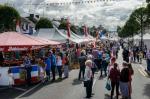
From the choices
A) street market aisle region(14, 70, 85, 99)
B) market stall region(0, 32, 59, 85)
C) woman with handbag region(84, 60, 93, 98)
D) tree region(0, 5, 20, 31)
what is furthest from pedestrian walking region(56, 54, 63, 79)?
tree region(0, 5, 20, 31)

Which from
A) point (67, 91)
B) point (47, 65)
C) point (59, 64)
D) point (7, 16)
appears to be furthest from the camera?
point (7, 16)

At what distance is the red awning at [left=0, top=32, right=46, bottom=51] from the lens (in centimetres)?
1947

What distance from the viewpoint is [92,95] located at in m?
16.0

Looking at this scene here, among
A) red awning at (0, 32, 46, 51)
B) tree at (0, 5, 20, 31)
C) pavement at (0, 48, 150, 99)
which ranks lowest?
pavement at (0, 48, 150, 99)

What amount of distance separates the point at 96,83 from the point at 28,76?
12.1 ft

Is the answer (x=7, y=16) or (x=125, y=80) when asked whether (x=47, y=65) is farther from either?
(x=7, y=16)

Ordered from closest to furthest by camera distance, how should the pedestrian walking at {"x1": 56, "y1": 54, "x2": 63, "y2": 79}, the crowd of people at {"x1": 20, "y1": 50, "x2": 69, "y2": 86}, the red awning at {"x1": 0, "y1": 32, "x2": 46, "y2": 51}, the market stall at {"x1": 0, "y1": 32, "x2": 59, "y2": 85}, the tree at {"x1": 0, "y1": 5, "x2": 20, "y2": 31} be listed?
the market stall at {"x1": 0, "y1": 32, "x2": 59, "y2": 85}
the red awning at {"x1": 0, "y1": 32, "x2": 46, "y2": 51}
the crowd of people at {"x1": 20, "y1": 50, "x2": 69, "y2": 86}
the pedestrian walking at {"x1": 56, "y1": 54, "x2": 63, "y2": 79}
the tree at {"x1": 0, "y1": 5, "x2": 20, "y2": 31}

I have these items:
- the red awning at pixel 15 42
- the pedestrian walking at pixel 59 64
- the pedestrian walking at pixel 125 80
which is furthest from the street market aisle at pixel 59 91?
the red awning at pixel 15 42

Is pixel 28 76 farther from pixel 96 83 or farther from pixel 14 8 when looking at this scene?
pixel 14 8

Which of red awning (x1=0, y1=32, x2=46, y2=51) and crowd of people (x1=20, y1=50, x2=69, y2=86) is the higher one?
red awning (x1=0, y1=32, x2=46, y2=51)

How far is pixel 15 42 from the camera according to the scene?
2019 centimetres

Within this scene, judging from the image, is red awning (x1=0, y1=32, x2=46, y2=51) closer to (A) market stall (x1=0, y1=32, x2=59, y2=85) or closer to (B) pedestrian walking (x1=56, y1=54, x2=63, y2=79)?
(A) market stall (x1=0, y1=32, x2=59, y2=85)

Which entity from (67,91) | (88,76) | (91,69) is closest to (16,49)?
(67,91)

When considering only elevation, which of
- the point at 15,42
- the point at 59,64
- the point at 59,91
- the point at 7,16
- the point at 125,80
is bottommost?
the point at 59,91
